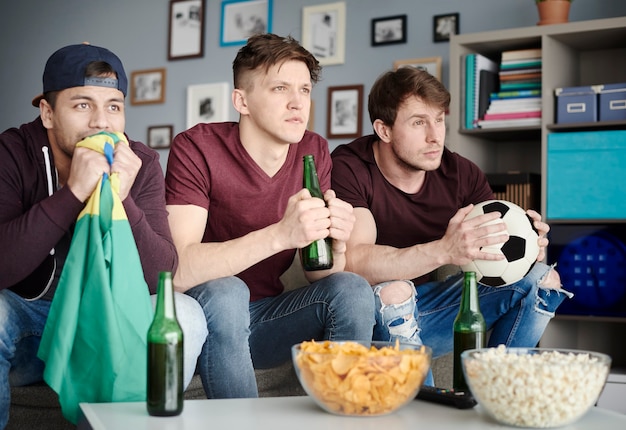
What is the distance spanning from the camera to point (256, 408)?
136 cm

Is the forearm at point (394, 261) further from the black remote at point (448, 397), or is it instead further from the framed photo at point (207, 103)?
the framed photo at point (207, 103)

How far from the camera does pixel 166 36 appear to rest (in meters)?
5.07

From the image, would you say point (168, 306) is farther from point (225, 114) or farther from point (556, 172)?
point (225, 114)

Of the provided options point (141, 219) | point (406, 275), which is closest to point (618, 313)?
point (406, 275)

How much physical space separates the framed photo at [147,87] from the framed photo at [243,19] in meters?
0.50

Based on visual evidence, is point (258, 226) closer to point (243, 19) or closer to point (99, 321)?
point (99, 321)

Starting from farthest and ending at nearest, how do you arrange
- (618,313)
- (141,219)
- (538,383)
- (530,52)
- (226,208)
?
1. (530,52)
2. (618,313)
3. (226,208)
4. (141,219)
5. (538,383)

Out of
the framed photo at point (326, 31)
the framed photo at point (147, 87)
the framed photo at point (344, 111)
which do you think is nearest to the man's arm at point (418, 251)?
the framed photo at point (344, 111)

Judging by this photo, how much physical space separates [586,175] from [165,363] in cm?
257

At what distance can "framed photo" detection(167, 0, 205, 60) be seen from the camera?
490cm

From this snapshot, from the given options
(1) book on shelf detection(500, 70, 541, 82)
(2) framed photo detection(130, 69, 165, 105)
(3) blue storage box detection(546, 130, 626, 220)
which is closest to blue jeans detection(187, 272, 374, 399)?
(3) blue storage box detection(546, 130, 626, 220)

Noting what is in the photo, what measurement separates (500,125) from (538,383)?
2.56 metres

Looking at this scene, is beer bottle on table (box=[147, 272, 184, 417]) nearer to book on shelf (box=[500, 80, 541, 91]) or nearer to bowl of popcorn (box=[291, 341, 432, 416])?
bowl of popcorn (box=[291, 341, 432, 416])

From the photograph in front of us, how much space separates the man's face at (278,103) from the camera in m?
2.24
